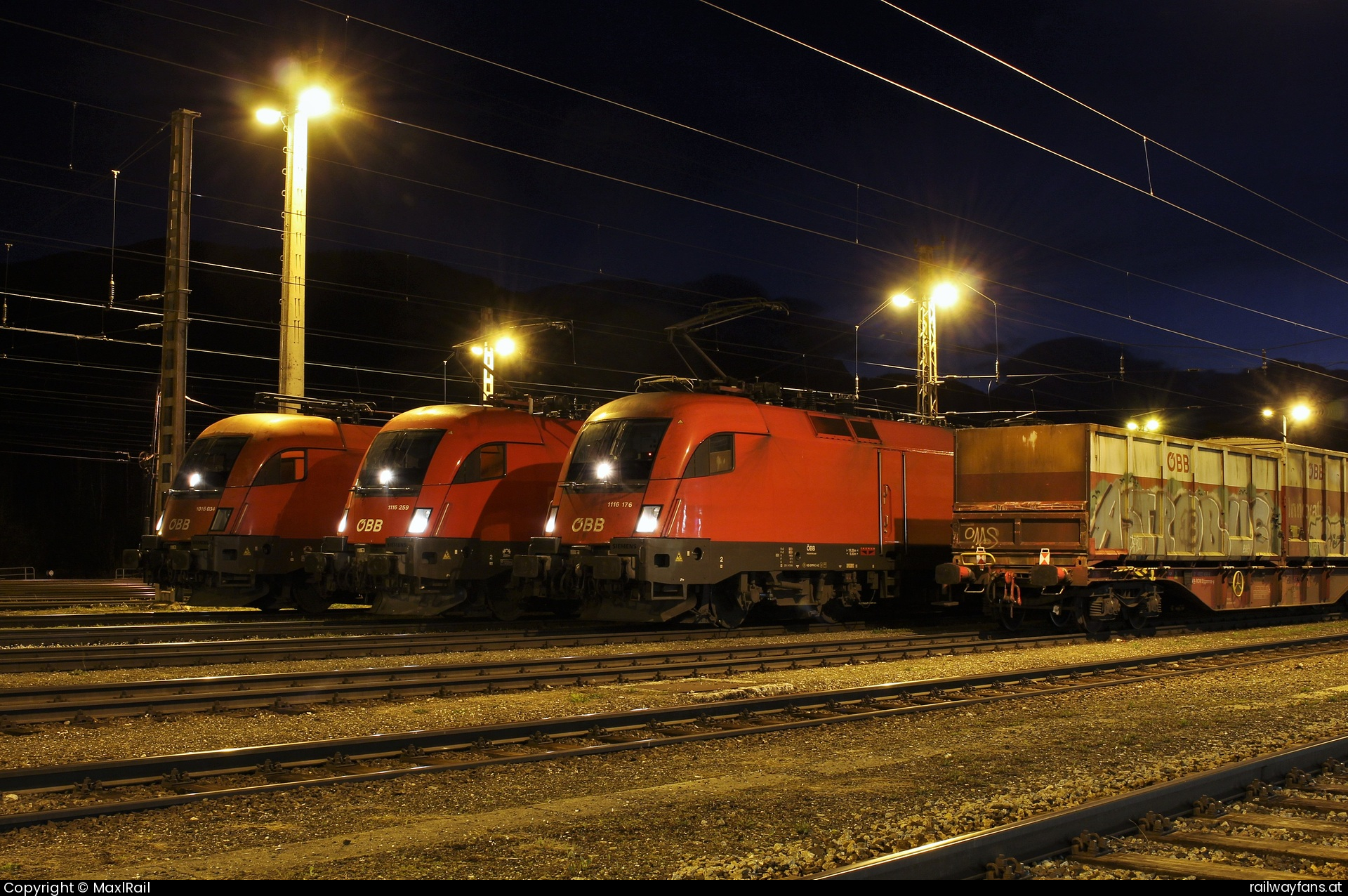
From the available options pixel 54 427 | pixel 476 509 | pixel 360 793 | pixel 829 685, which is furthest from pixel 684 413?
pixel 54 427

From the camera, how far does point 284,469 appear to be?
21484 mm

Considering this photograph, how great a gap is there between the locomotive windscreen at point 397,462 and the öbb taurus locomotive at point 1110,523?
28.4 ft

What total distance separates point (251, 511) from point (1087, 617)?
14.5 meters

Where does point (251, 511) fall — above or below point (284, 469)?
below

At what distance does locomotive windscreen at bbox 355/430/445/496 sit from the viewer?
19.5 meters

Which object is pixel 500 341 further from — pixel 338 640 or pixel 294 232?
pixel 338 640

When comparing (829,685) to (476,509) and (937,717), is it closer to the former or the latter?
(937,717)

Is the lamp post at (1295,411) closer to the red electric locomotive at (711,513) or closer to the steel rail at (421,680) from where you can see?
the red electric locomotive at (711,513)

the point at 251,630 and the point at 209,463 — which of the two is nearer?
the point at 251,630

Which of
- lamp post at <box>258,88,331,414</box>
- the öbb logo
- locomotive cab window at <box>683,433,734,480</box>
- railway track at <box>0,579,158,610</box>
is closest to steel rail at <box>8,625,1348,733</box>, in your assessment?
locomotive cab window at <box>683,433,734,480</box>

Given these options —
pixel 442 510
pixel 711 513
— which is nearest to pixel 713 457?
pixel 711 513

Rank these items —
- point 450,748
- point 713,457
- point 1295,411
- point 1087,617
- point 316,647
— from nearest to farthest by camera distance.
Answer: point 450,748
point 316,647
point 713,457
point 1087,617
point 1295,411

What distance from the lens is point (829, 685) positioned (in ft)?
41.7

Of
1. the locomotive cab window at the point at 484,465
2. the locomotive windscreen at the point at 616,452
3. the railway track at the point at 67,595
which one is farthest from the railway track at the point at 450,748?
the railway track at the point at 67,595
